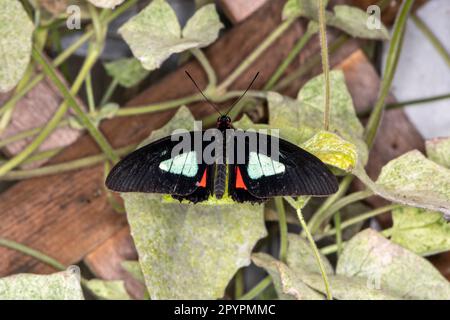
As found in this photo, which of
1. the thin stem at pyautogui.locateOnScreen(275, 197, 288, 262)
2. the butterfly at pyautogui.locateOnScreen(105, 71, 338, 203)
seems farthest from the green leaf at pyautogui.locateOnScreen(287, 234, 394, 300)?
the butterfly at pyautogui.locateOnScreen(105, 71, 338, 203)

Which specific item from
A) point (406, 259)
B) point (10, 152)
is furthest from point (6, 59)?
point (406, 259)

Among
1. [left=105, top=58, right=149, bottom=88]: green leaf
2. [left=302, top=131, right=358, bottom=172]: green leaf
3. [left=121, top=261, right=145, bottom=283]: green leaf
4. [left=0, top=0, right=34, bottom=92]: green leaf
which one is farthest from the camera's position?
[left=105, top=58, right=149, bottom=88]: green leaf

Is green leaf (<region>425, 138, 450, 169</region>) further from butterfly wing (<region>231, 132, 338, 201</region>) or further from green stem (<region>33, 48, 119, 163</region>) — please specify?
green stem (<region>33, 48, 119, 163</region>)

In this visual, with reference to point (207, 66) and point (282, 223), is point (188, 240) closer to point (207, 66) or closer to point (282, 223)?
point (282, 223)

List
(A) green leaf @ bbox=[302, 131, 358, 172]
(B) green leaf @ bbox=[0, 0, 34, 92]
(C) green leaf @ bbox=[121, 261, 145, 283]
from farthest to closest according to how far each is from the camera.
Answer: (C) green leaf @ bbox=[121, 261, 145, 283]
(B) green leaf @ bbox=[0, 0, 34, 92]
(A) green leaf @ bbox=[302, 131, 358, 172]

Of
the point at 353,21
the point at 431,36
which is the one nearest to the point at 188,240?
the point at 353,21

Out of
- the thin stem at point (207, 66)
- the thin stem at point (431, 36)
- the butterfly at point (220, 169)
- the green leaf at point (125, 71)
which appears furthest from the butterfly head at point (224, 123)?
the thin stem at point (431, 36)
